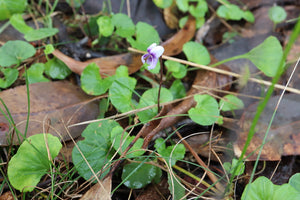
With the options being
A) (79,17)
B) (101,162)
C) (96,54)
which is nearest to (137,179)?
(101,162)

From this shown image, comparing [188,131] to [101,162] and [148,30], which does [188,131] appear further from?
[148,30]

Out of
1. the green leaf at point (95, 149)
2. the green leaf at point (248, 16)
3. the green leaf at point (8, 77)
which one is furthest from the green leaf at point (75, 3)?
the green leaf at point (248, 16)

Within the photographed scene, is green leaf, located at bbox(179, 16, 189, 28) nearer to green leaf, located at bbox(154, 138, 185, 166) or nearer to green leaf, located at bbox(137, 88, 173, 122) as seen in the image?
green leaf, located at bbox(137, 88, 173, 122)

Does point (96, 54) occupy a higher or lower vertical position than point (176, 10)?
lower

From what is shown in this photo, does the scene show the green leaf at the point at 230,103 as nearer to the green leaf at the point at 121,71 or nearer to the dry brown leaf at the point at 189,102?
the dry brown leaf at the point at 189,102

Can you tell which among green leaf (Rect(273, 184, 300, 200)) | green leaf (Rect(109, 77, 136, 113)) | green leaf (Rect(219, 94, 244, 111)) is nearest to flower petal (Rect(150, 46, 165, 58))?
green leaf (Rect(109, 77, 136, 113))

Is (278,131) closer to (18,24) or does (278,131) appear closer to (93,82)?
(93,82)

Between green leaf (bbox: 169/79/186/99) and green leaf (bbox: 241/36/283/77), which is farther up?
green leaf (bbox: 241/36/283/77)
